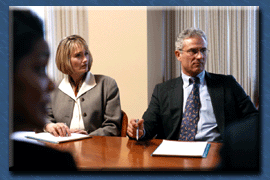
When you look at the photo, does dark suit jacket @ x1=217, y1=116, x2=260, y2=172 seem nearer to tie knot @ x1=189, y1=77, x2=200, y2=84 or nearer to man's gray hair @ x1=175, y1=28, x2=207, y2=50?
tie knot @ x1=189, y1=77, x2=200, y2=84

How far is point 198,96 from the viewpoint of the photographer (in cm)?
169

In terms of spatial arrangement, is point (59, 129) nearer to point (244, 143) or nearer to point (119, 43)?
point (119, 43)

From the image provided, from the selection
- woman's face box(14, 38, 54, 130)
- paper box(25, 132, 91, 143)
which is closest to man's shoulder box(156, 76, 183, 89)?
paper box(25, 132, 91, 143)

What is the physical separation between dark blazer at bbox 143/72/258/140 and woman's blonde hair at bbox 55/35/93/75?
1.73ft

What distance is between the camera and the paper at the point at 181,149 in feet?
4.02

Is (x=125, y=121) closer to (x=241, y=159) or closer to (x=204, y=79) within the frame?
(x=204, y=79)

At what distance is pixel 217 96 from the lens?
5.48 ft

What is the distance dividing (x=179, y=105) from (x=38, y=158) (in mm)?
941

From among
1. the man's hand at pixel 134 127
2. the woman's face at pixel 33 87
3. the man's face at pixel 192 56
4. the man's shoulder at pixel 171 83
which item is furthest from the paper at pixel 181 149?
the woman's face at pixel 33 87

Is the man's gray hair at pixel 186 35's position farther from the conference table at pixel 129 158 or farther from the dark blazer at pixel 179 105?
the conference table at pixel 129 158

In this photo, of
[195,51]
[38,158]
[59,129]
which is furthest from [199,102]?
[38,158]

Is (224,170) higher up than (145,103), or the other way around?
(145,103)
